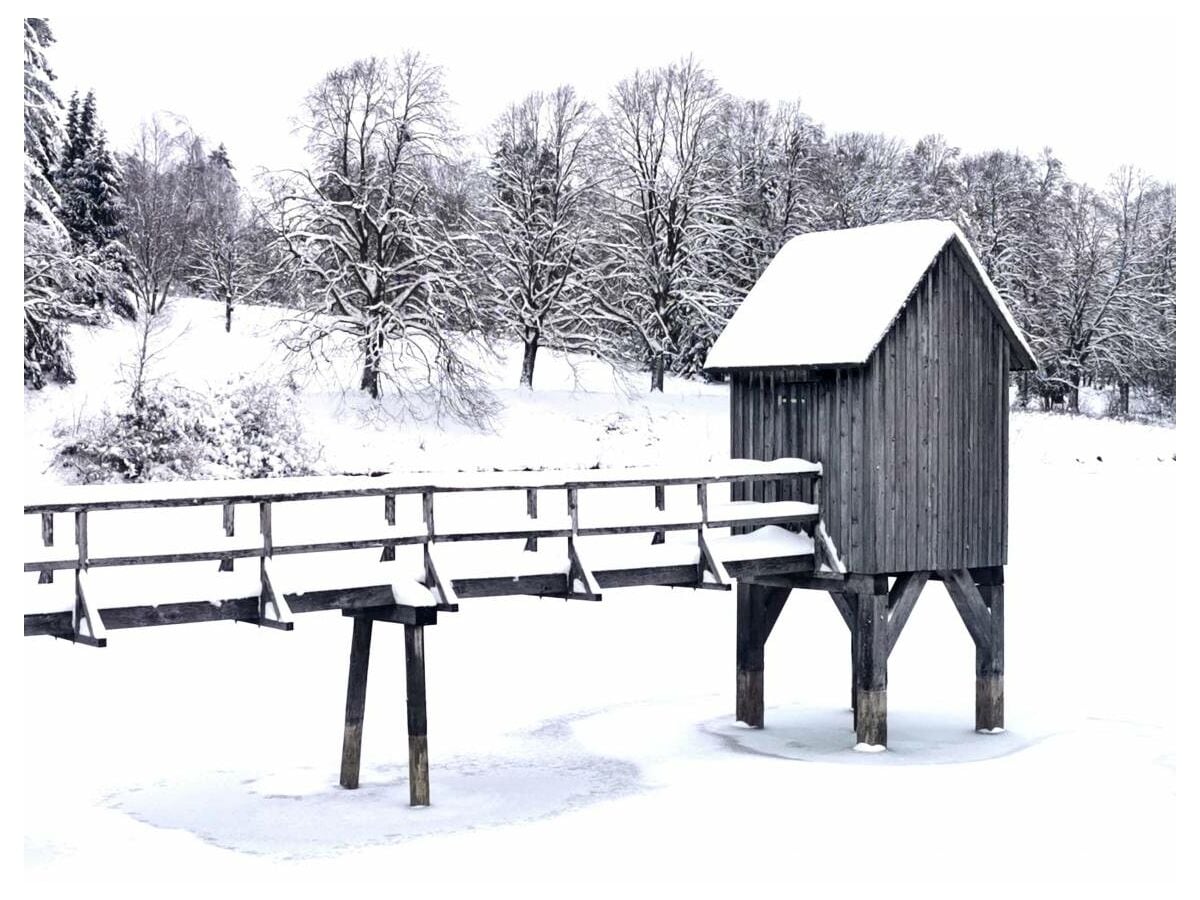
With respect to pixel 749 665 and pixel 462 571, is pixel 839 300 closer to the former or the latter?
pixel 749 665

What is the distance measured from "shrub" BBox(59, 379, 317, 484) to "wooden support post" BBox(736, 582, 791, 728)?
16753 mm

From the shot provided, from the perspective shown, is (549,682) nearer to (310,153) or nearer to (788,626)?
(788,626)

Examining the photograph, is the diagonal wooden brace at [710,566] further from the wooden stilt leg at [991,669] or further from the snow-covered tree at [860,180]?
the snow-covered tree at [860,180]

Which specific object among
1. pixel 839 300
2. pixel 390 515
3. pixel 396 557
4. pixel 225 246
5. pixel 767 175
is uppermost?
pixel 767 175

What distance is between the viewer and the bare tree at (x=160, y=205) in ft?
178

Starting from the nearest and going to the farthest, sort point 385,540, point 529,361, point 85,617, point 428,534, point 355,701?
point 85,617, point 385,540, point 428,534, point 355,701, point 529,361

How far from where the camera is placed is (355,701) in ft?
67.5

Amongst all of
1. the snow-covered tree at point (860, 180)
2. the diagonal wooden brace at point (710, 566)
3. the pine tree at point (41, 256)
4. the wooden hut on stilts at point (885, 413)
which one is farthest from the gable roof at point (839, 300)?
the snow-covered tree at point (860, 180)

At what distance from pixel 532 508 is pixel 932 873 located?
588 cm

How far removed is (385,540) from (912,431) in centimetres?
727

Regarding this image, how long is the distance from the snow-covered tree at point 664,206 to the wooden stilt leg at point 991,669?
27.2 metres

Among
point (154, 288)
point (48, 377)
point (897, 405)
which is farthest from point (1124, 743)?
point (154, 288)

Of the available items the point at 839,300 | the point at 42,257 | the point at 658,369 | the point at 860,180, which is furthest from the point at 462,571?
the point at 860,180

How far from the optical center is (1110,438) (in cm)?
5209
